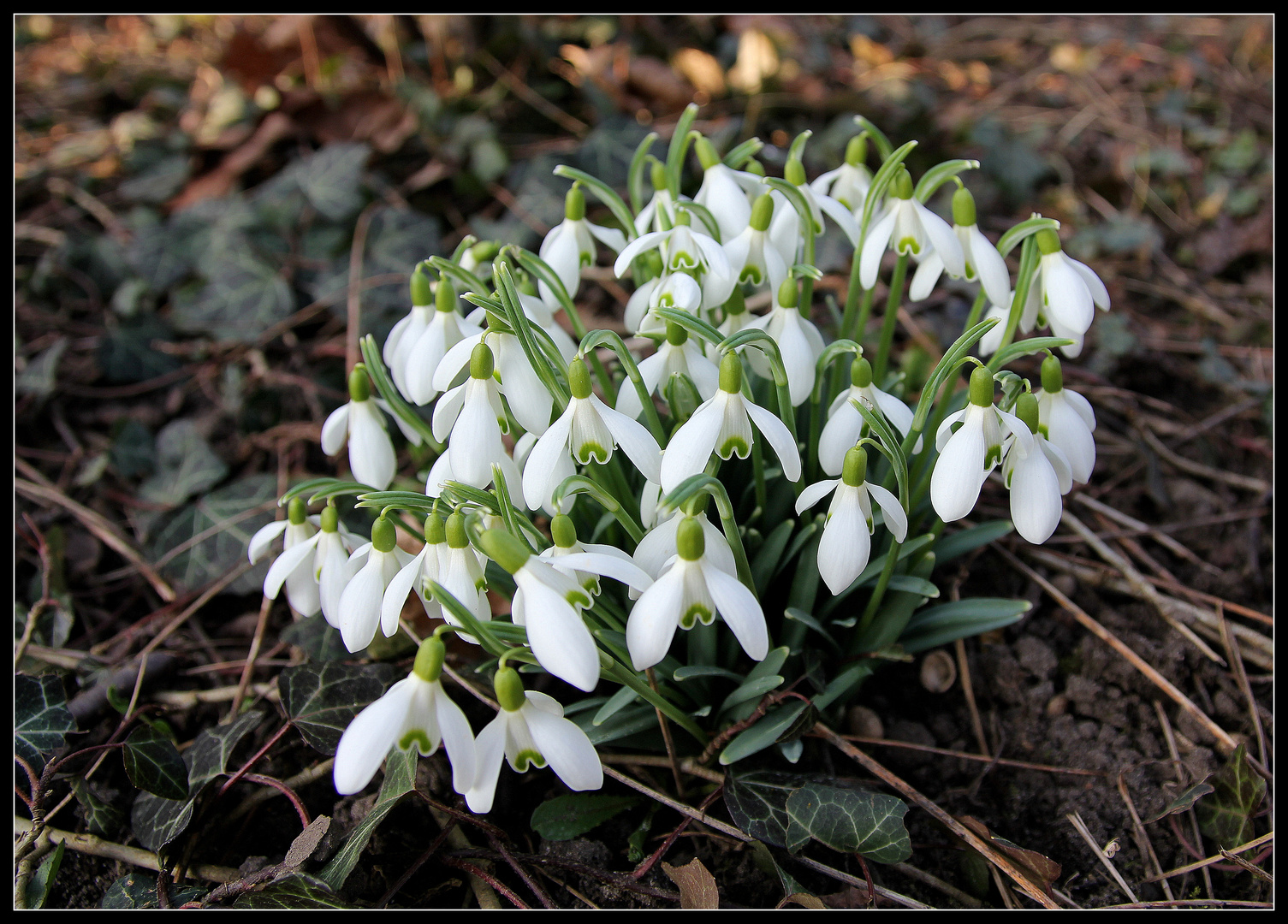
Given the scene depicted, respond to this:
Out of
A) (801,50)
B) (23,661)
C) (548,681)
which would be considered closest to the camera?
(548,681)

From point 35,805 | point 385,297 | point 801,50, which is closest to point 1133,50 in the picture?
point 801,50

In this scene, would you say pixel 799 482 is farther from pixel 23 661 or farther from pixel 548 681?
pixel 23 661

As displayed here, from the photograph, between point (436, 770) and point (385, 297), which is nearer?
point (436, 770)

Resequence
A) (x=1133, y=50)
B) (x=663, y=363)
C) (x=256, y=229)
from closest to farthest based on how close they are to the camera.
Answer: (x=663, y=363), (x=256, y=229), (x=1133, y=50)

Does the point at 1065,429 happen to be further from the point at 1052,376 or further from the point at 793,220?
the point at 793,220

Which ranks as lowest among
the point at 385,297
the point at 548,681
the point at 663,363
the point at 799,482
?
the point at 548,681

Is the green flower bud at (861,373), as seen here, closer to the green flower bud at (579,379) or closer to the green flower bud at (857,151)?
the green flower bud at (579,379)

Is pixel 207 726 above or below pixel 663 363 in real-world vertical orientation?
below

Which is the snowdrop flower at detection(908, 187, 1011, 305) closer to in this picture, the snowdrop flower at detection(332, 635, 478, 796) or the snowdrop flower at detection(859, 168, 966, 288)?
the snowdrop flower at detection(859, 168, 966, 288)
